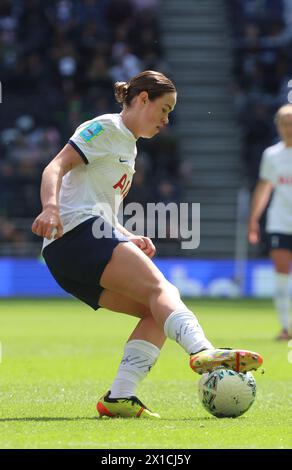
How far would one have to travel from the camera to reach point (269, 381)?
8594 mm

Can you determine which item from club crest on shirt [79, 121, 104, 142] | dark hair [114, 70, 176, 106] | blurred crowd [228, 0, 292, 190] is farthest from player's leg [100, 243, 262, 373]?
blurred crowd [228, 0, 292, 190]

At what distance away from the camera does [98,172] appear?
6.41 metres

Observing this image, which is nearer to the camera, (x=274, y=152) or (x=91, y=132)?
(x=91, y=132)

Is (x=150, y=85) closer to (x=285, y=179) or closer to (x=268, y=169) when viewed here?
(x=268, y=169)

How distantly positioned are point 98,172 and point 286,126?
6.19 m

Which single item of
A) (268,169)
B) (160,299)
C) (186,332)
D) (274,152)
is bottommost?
(268,169)

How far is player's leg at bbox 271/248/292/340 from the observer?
12851mm

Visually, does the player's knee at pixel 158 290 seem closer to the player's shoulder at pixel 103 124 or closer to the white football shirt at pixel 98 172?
the white football shirt at pixel 98 172

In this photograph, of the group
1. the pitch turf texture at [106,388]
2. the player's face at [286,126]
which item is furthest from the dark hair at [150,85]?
the player's face at [286,126]

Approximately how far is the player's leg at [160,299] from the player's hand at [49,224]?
45 cm

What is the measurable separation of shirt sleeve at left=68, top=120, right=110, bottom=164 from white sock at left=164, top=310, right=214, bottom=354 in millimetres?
981

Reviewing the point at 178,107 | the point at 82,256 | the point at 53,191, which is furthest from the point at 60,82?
the point at 53,191

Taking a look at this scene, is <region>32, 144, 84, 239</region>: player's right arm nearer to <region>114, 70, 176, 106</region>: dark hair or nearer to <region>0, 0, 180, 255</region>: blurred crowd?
<region>114, 70, 176, 106</region>: dark hair

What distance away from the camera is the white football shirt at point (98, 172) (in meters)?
6.30
